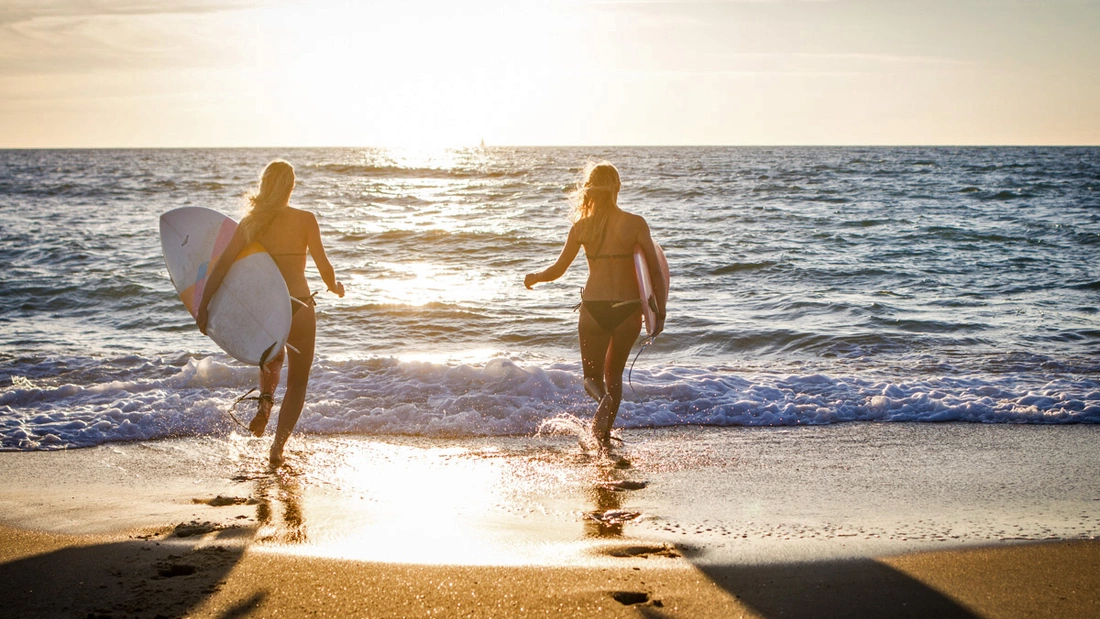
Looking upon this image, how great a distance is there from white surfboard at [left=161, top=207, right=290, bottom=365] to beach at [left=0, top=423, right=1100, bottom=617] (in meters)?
0.70

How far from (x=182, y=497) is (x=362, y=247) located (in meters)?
11.1

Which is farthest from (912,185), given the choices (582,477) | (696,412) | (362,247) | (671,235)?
(582,477)

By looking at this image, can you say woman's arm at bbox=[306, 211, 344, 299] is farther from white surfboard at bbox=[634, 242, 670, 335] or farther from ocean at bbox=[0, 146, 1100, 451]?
white surfboard at bbox=[634, 242, 670, 335]

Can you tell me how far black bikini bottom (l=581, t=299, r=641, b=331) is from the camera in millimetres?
4746

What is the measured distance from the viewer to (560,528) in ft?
11.5

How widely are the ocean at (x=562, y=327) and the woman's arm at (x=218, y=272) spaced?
1172 mm

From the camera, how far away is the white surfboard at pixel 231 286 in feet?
14.4

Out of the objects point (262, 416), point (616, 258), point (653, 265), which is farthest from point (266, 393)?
point (653, 265)

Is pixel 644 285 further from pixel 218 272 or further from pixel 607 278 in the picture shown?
pixel 218 272

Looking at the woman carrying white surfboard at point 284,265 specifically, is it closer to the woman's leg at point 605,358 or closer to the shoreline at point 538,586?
the shoreline at point 538,586

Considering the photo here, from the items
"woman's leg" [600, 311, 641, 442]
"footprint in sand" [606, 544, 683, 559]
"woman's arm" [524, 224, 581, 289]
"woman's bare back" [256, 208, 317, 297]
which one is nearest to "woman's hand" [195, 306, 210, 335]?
"woman's bare back" [256, 208, 317, 297]

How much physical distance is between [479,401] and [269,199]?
7.80 ft

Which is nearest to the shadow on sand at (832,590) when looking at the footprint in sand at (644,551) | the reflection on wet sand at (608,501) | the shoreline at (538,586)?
the shoreline at (538,586)

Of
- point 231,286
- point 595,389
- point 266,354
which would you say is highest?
point 231,286
